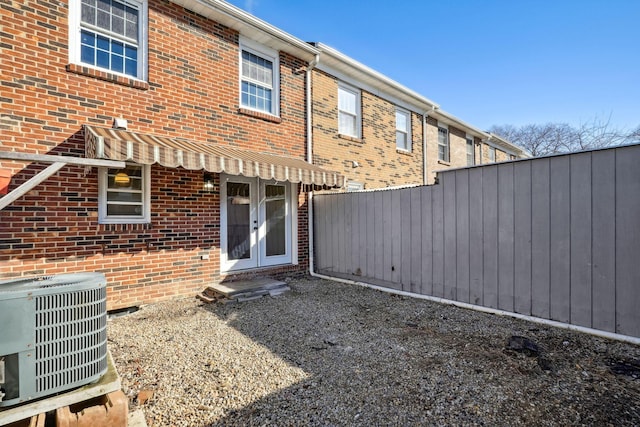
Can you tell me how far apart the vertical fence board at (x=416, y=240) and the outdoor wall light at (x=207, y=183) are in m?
4.72

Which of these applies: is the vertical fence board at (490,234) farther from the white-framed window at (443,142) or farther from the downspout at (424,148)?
the white-framed window at (443,142)

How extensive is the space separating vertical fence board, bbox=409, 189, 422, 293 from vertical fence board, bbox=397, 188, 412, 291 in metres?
0.08

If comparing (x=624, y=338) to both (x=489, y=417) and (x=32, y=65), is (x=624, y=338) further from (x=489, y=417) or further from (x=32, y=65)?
(x=32, y=65)

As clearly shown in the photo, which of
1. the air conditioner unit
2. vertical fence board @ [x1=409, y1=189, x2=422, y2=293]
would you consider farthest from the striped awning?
the air conditioner unit

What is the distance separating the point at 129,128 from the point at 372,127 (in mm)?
8075

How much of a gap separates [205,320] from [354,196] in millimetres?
4828

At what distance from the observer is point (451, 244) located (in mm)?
6582

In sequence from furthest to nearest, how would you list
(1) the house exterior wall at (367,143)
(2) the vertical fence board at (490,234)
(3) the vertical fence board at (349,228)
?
1. (1) the house exterior wall at (367,143)
2. (3) the vertical fence board at (349,228)
3. (2) the vertical fence board at (490,234)

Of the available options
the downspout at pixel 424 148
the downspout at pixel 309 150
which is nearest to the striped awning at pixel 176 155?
the downspout at pixel 309 150

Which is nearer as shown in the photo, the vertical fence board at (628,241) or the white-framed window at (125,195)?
the vertical fence board at (628,241)

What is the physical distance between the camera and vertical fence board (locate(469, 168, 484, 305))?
6.15m

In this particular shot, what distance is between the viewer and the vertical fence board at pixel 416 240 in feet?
23.5

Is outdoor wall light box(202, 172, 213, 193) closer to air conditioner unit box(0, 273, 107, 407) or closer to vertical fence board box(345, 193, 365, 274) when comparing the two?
vertical fence board box(345, 193, 365, 274)

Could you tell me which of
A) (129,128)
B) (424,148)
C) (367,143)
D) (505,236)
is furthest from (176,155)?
(424,148)
